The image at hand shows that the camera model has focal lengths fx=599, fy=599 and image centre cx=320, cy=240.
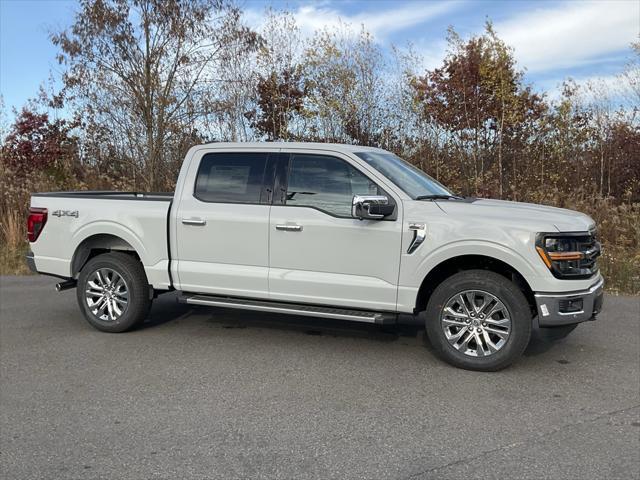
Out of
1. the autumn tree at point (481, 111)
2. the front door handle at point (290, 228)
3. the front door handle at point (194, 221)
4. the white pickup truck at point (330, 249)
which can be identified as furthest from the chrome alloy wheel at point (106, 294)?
the autumn tree at point (481, 111)

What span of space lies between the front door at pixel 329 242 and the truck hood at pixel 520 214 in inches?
21.9

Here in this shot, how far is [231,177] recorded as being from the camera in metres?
6.10

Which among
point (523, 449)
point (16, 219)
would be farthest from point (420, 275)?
point (16, 219)

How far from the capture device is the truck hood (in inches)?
197

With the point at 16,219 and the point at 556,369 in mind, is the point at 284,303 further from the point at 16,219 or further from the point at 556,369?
the point at 16,219

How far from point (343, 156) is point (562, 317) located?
239 cm

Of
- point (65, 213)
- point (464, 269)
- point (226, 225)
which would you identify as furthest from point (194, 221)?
point (464, 269)

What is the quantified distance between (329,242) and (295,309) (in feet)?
2.37

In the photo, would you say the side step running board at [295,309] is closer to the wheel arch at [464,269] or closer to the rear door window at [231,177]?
the wheel arch at [464,269]

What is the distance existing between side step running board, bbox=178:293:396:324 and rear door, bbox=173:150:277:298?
8cm

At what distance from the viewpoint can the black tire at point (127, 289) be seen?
6.34m

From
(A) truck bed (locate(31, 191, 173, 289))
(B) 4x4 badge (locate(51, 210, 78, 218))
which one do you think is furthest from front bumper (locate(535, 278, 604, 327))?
(B) 4x4 badge (locate(51, 210, 78, 218))

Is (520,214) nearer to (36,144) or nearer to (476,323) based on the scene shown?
(476,323)

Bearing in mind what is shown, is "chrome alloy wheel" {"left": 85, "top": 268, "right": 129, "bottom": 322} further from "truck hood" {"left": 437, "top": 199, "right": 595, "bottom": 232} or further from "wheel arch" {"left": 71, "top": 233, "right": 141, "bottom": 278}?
"truck hood" {"left": 437, "top": 199, "right": 595, "bottom": 232}
